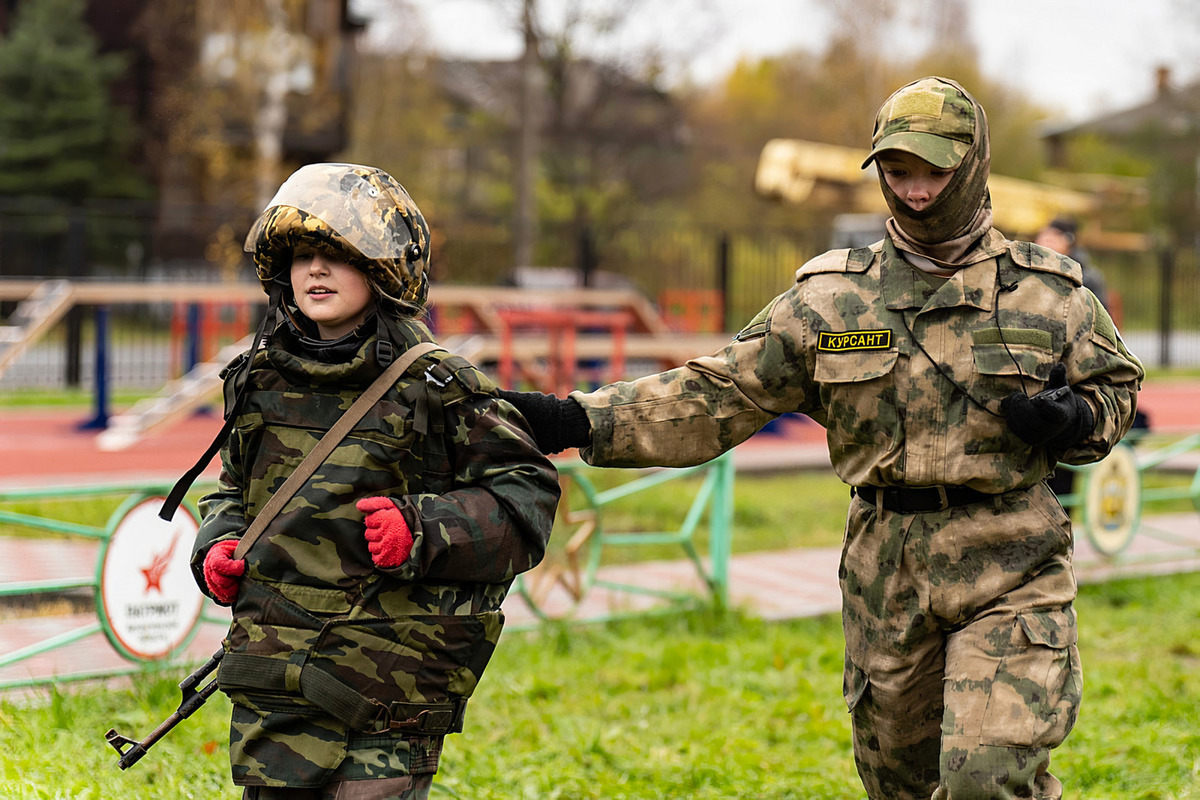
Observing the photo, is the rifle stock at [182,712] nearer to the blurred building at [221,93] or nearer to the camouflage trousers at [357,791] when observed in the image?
the camouflage trousers at [357,791]

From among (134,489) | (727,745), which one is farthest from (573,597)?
(134,489)

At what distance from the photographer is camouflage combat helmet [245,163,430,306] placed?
274cm

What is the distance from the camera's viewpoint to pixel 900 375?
10.4 ft

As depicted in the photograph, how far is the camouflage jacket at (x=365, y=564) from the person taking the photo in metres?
2.65

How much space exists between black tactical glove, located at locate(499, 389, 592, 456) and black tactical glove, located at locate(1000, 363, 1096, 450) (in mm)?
976

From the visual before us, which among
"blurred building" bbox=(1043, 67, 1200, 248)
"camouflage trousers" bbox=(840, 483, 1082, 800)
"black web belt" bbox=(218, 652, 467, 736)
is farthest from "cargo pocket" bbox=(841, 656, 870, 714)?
"blurred building" bbox=(1043, 67, 1200, 248)

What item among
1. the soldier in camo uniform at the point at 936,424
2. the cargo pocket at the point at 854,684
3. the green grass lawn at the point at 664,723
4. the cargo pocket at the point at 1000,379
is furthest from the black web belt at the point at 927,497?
the green grass lawn at the point at 664,723

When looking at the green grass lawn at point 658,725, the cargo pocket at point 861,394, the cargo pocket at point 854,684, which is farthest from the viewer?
the green grass lawn at point 658,725

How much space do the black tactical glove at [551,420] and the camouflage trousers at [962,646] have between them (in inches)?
28.8

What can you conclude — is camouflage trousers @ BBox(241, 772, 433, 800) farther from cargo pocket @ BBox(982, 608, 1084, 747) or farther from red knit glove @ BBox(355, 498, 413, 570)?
cargo pocket @ BBox(982, 608, 1084, 747)

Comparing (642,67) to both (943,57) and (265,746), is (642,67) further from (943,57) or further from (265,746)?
(265,746)

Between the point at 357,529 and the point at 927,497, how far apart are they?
1.34m

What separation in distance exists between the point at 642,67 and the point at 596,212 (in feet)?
28.7

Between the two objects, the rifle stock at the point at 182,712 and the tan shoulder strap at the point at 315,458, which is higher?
the tan shoulder strap at the point at 315,458
